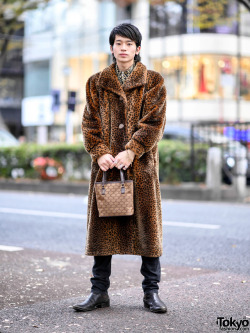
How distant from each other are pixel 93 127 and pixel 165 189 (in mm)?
10944

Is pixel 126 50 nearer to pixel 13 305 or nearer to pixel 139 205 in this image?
pixel 139 205

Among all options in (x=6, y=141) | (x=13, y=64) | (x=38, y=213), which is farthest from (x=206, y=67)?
(x=38, y=213)

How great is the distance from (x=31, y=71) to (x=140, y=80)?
43373mm

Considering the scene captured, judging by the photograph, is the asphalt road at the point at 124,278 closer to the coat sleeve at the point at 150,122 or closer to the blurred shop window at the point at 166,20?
the coat sleeve at the point at 150,122

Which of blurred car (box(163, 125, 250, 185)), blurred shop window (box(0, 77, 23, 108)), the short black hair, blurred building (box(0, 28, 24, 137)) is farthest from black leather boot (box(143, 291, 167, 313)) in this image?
blurred shop window (box(0, 77, 23, 108))

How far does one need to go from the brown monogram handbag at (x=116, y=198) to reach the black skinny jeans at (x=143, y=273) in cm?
40

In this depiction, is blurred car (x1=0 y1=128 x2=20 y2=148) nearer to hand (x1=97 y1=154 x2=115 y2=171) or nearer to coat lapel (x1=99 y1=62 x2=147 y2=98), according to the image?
coat lapel (x1=99 y1=62 x2=147 y2=98)

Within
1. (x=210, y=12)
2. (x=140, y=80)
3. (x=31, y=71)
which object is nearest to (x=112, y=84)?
(x=140, y=80)

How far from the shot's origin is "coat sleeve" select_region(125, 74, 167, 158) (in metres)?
4.22

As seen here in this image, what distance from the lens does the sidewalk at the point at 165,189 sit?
1453 cm

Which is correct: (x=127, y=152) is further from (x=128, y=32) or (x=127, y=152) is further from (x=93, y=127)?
(x=128, y=32)

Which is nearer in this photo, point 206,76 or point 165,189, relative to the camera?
point 165,189

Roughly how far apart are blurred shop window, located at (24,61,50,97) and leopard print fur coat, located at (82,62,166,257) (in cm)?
4063

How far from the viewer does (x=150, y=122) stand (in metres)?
4.32
